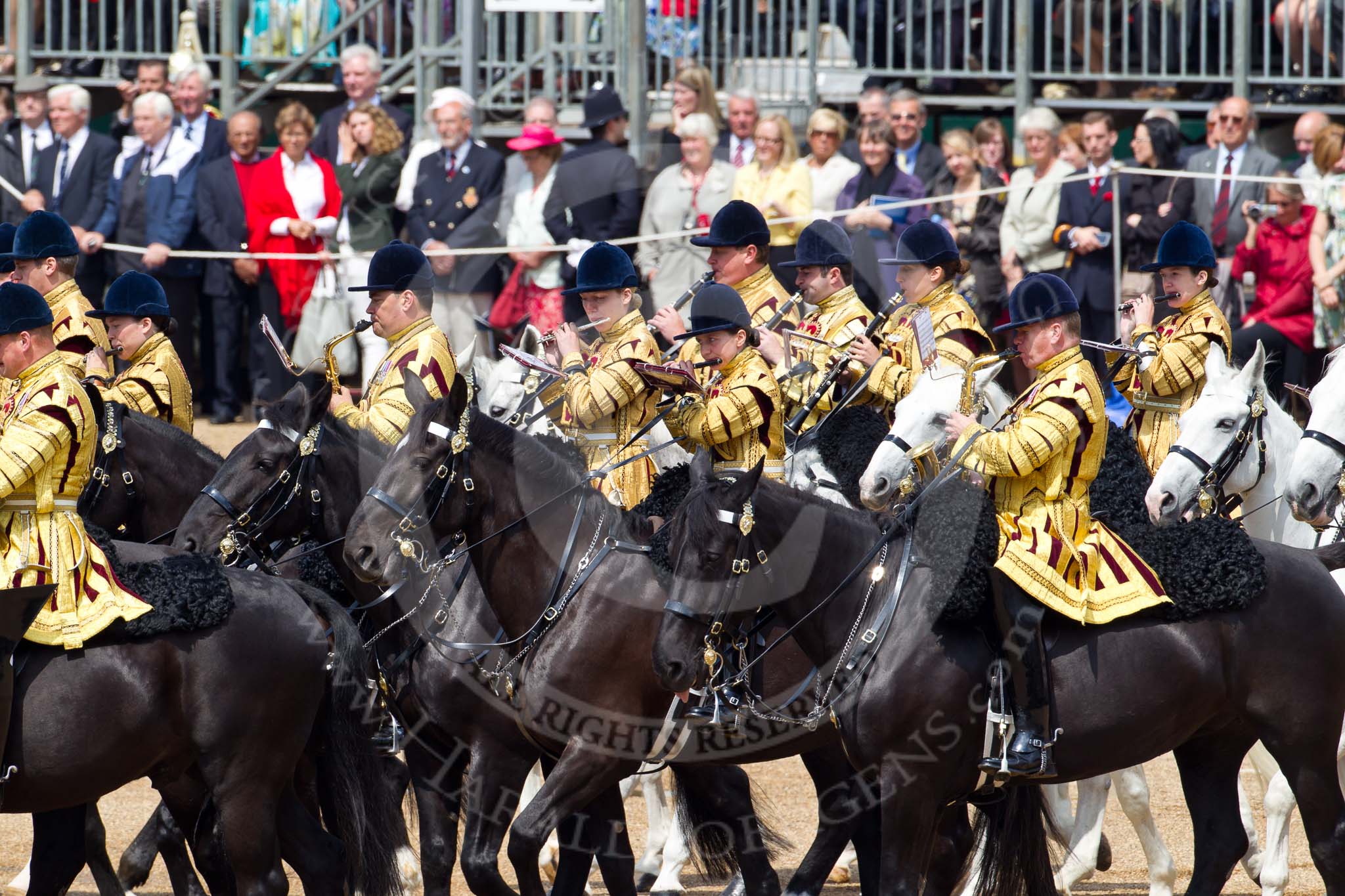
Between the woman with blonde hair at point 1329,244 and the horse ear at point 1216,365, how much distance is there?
4.02m

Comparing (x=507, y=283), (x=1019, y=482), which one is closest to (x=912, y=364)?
(x=1019, y=482)

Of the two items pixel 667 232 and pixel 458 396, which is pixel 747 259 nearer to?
pixel 458 396

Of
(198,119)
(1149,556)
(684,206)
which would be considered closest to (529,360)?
(1149,556)

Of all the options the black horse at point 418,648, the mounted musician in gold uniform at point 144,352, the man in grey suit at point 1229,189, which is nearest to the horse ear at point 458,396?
the black horse at point 418,648

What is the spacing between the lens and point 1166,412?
975 cm

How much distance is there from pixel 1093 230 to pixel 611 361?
5.30 meters

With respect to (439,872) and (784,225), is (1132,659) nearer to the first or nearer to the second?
(439,872)

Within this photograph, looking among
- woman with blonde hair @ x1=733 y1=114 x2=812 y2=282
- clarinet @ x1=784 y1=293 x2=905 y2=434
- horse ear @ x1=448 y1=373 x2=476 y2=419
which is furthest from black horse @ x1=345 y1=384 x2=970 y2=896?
woman with blonde hair @ x1=733 y1=114 x2=812 y2=282

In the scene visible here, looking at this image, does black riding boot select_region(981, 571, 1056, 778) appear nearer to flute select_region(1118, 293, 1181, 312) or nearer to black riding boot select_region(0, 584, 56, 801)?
flute select_region(1118, 293, 1181, 312)

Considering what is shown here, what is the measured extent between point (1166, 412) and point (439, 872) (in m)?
4.12

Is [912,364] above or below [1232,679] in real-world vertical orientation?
above

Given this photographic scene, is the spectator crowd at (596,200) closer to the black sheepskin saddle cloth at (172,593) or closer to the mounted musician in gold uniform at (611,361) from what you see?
the mounted musician in gold uniform at (611,361)

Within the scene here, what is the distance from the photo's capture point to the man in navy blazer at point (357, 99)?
1525cm

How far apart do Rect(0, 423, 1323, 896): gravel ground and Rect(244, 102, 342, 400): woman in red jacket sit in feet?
16.3
